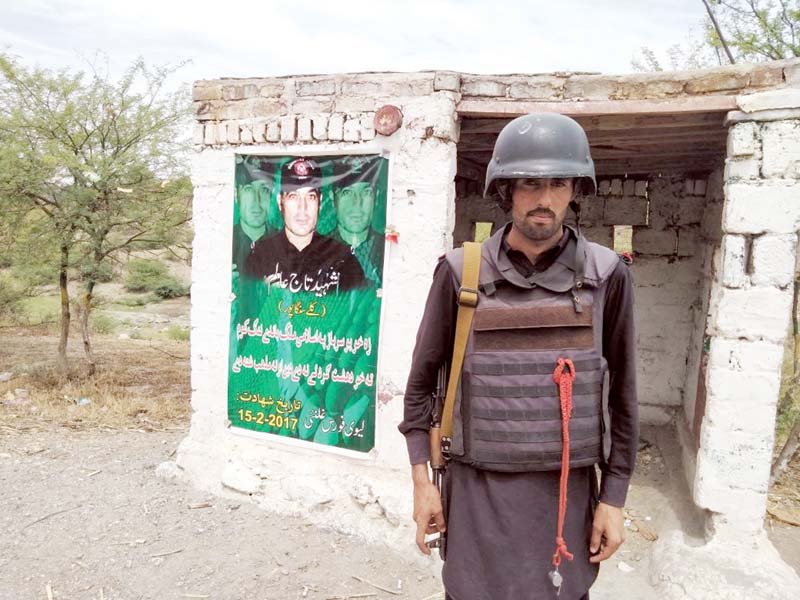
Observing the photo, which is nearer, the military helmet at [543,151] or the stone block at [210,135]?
the military helmet at [543,151]

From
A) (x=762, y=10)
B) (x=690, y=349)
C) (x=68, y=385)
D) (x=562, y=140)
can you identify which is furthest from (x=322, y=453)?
(x=762, y=10)

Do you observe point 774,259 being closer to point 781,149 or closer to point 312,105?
point 781,149

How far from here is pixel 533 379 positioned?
5.65 feet

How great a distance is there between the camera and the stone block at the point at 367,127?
3.90 metres

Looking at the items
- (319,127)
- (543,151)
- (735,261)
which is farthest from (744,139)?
(319,127)

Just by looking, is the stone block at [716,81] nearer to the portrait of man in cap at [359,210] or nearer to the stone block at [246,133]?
the portrait of man in cap at [359,210]

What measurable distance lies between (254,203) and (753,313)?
10.1 ft

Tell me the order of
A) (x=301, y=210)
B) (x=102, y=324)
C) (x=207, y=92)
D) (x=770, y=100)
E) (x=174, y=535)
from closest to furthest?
(x=770, y=100)
(x=174, y=535)
(x=301, y=210)
(x=207, y=92)
(x=102, y=324)

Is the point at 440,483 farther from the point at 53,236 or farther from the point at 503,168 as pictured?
the point at 53,236

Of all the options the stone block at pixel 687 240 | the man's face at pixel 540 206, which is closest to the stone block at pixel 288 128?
the man's face at pixel 540 206

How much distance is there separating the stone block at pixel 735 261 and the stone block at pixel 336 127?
2.32 meters

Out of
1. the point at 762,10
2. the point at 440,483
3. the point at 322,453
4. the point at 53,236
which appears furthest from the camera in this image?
the point at 762,10

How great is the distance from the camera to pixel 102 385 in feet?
25.5

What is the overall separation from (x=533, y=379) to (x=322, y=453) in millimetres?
2691
